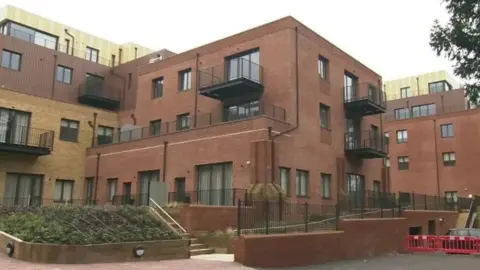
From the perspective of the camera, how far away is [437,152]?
4553 cm

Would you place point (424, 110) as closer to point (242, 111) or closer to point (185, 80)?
point (185, 80)

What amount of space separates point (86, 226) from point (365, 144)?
2021 cm

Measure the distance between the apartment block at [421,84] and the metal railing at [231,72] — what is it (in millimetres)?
39779

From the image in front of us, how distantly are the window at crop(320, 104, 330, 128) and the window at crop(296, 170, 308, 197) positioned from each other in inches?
147

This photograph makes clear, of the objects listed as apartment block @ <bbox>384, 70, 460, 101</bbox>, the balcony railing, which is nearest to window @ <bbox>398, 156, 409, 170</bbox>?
apartment block @ <bbox>384, 70, 460, 101</bbox>

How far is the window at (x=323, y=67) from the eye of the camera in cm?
2752

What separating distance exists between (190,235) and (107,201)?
13520mm

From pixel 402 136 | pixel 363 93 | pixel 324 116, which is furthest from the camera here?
pixel 402 136

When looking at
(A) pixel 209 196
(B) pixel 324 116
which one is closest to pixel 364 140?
(B) pixel 324 116

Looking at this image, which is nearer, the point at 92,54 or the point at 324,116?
the point at 324,116

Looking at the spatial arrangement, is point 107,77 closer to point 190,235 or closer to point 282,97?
point 282,97

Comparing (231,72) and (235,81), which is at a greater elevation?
(231,72)

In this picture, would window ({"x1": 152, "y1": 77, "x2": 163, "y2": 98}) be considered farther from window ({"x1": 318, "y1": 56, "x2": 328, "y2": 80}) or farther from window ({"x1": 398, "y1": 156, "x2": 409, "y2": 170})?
window ({"x1": 398, "y1": 156, "x2": 409, "y2": 170})

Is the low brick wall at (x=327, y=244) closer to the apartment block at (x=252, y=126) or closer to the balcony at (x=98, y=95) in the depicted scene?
the apartment block at (x=252, y=126)
